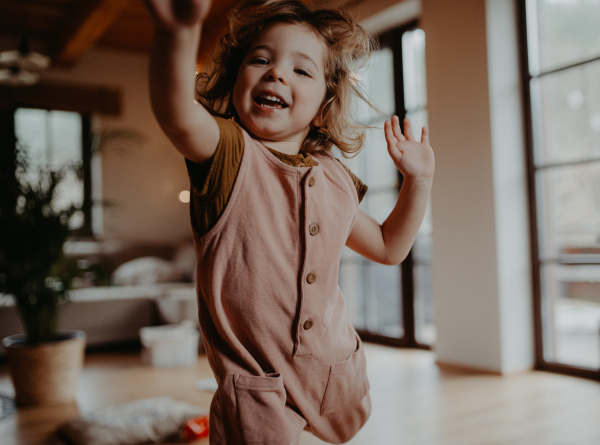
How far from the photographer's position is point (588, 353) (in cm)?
291

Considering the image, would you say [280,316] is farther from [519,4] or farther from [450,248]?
[519,4]

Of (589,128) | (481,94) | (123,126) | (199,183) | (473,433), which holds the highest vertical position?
(123,126)

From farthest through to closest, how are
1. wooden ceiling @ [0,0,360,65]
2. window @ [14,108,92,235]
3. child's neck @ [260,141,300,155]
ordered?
window @ [14,108,92,235]
wooden ceiling @ [0,0,360,65]
child's neck @ [260,141,300,155]

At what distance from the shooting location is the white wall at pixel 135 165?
5.73m

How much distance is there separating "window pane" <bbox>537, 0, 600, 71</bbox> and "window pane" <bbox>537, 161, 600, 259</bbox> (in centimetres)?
63

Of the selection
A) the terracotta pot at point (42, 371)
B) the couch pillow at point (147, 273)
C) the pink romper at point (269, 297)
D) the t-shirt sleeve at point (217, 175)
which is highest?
the t-shirt sleeve at point (217, 175)

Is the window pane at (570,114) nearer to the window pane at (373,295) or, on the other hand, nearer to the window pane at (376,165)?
the window pane at (376,165)

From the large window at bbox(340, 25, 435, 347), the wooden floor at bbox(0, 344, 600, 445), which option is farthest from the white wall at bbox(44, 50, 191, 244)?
the wooden floor at bbox(0, 344, 600, 445)

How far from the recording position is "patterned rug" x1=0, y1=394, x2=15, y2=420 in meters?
2.47

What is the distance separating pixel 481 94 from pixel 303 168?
9.00 ft

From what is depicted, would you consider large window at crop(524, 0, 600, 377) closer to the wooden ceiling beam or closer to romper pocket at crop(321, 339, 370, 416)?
romper pocket at crop(321, 339, 370, 416)

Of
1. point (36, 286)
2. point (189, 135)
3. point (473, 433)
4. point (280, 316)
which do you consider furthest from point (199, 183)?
point (36, 286)

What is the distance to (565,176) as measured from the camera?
300 centimetres

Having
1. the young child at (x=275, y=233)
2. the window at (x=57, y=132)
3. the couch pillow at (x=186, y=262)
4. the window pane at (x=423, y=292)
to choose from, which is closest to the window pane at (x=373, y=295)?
the window pane at (x=423, y=292)
